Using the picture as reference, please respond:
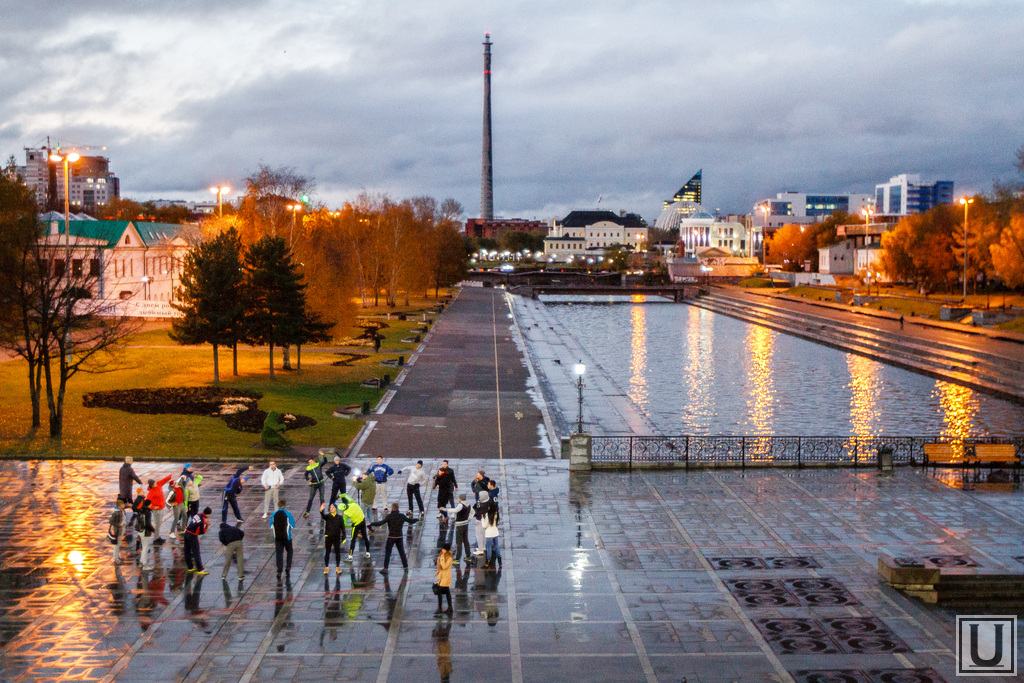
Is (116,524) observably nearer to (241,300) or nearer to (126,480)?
(126,480)

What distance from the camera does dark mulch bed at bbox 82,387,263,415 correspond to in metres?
32.2

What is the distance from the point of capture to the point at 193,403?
110ft

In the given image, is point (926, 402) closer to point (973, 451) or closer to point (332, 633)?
point (973, 451)

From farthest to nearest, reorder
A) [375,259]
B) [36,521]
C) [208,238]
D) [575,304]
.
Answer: [575,304], [375,259], [208,238], [36,521]

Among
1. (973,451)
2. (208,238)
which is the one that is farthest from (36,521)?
(208,238)

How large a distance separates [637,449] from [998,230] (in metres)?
62.3

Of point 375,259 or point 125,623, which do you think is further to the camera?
point 375,259

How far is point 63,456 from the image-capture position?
25.2 meters

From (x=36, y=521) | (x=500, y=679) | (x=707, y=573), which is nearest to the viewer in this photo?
(x=500, y=679)

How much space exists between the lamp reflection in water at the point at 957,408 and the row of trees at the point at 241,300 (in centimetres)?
2911

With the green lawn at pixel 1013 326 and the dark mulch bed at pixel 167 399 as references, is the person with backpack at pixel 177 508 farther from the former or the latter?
the green lawn at pixel 1013 326

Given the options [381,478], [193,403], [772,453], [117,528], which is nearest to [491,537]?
[381,478]

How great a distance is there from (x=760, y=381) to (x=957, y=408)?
38.3 feet

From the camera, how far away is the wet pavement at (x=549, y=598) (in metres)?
12.5
